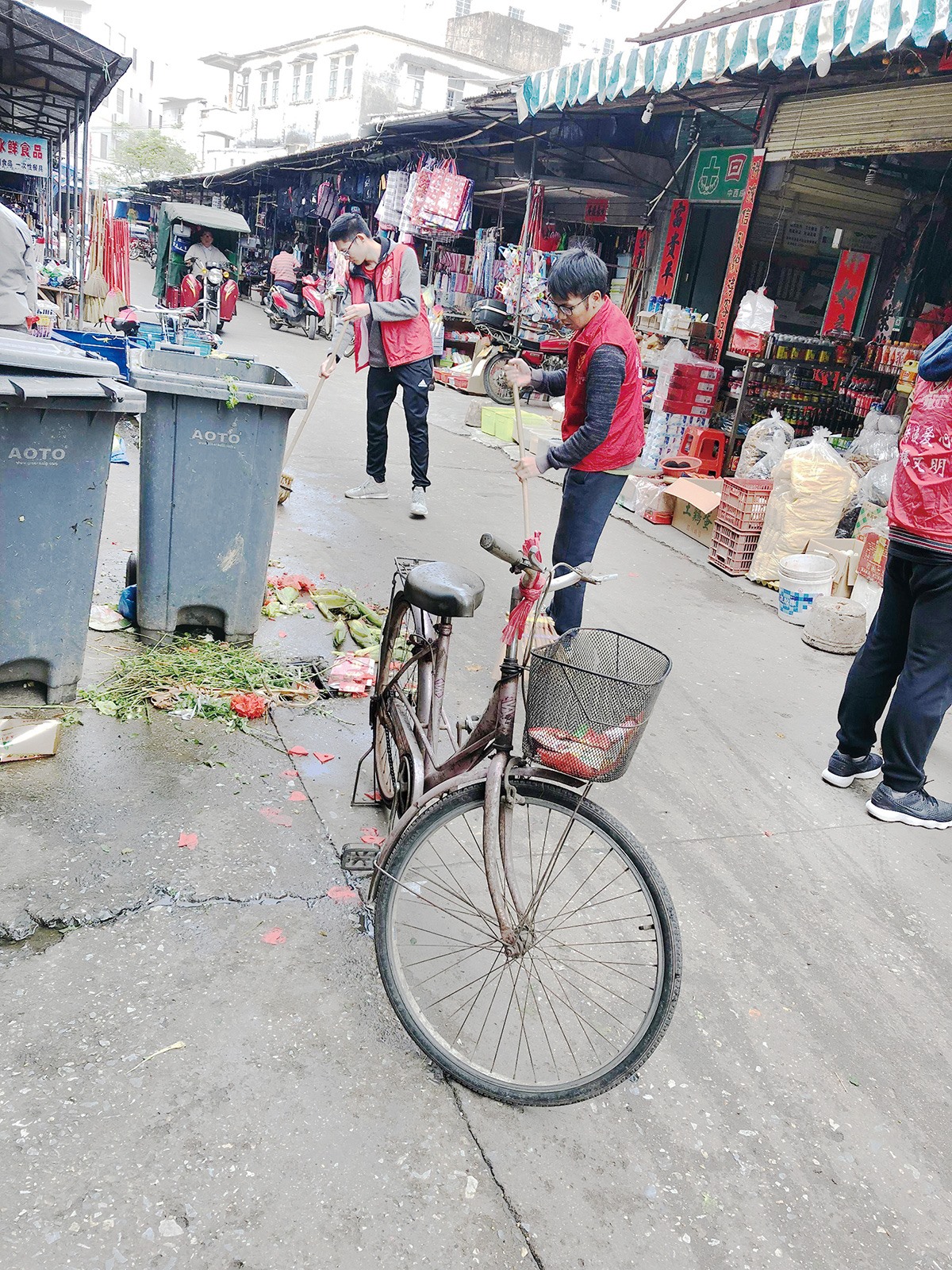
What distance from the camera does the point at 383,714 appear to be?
3125mm

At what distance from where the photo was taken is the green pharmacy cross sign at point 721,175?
10000mm

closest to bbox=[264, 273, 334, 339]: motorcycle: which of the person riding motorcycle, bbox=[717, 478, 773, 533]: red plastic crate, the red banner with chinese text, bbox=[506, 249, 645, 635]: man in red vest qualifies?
the person riding motorcycle

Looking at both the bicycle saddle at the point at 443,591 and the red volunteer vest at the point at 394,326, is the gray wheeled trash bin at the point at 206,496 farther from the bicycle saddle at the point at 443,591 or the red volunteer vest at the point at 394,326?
the red volunteer vest at the point at 394,326

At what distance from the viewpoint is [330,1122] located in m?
2.14

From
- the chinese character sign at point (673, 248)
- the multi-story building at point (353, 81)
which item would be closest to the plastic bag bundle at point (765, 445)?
the chinese character sign at point (673, 248)

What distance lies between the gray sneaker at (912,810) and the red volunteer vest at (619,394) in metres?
1.89

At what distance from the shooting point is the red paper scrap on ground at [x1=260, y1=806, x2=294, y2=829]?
3256 mm

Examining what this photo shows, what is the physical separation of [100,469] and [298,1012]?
217 centimetres

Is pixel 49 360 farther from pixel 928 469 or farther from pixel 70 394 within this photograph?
pixel 928 469

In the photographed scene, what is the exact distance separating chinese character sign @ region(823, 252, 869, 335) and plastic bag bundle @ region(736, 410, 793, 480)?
90.2 inches

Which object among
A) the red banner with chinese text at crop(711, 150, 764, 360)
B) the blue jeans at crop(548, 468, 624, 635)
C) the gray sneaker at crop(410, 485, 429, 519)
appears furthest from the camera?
the red banner with chinese text at crop(711, 150, 764, 360)

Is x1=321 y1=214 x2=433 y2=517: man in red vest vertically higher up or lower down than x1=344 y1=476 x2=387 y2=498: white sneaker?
higher up

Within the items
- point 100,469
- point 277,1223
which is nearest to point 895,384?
point 100,469

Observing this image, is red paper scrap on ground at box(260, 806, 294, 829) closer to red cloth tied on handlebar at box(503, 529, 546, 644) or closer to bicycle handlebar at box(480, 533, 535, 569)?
red cloth tied on handlebar at box(503, 529, 546, 644)
